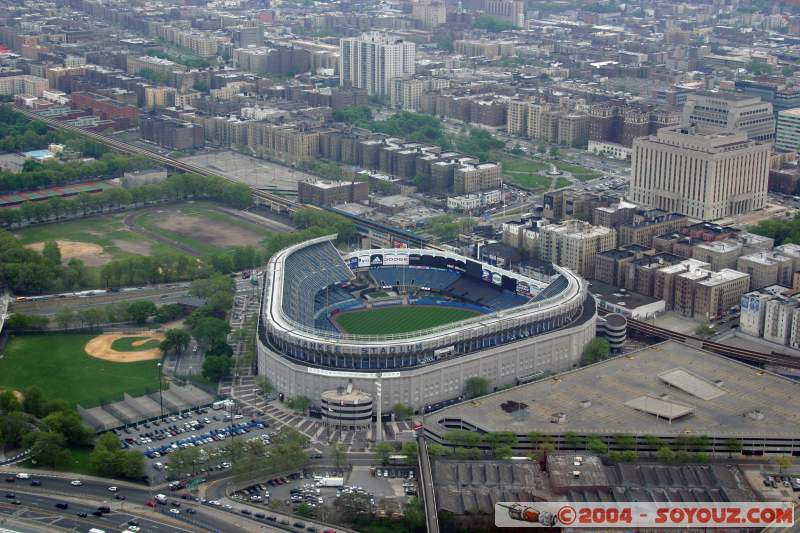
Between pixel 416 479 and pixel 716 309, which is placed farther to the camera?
pixel 716 309

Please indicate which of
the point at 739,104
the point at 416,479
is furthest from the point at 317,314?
the point at 739,104

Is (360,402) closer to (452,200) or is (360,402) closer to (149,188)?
(452,200)

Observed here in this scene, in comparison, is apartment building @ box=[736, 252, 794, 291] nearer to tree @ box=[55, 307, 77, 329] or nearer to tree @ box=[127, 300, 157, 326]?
tree @ box=[127, 300, 157, 326]

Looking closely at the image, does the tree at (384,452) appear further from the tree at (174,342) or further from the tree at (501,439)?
the tree at (174,342)

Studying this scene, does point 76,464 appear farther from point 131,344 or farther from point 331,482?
point 131,344

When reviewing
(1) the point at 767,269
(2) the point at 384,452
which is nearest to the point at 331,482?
(2) the point at 384,452

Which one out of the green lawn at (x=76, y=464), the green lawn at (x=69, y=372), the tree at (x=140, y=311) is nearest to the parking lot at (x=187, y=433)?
the green lawn at (x=76, y=464)
